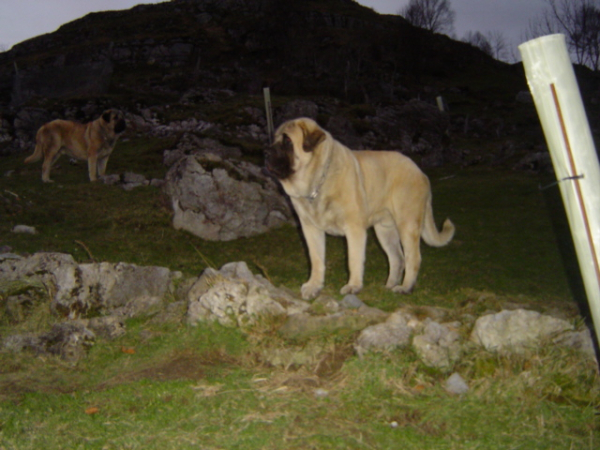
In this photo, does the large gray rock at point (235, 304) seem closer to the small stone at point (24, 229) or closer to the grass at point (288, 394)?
the grass at point (288, 394)

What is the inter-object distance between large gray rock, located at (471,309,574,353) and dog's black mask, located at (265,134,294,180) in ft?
9.46

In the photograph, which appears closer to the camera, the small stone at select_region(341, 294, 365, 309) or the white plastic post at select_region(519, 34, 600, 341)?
the white plastic post at select_region(519, 34, 600, 341)

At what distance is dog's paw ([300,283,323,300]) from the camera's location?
6459 millimetres

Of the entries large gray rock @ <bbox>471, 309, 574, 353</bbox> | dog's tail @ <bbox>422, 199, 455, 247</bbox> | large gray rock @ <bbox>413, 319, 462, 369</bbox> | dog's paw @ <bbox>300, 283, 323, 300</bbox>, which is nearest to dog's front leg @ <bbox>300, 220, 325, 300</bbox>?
dog's paw @ <bbox>300, 283, 323, 300</bbox>

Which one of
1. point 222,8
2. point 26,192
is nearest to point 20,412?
point 26,192

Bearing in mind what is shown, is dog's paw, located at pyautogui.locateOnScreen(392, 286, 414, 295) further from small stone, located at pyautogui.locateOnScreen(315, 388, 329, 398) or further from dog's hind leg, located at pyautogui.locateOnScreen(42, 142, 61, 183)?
dog's hind leg, located at pyautogui.locateOnScreen(42, 142, 61, 183)

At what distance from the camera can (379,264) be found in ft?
30.4

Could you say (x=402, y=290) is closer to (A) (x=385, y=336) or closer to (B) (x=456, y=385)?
(A) (x=385, y=336)

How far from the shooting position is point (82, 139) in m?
16.2

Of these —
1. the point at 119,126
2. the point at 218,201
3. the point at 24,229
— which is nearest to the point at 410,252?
the point at 218,201

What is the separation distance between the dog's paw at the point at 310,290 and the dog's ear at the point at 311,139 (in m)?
1.61

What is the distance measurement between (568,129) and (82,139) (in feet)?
51.6

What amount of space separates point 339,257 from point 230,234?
2597 millimetres

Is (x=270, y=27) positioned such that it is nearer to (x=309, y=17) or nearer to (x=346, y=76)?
(x=309, y=17)
